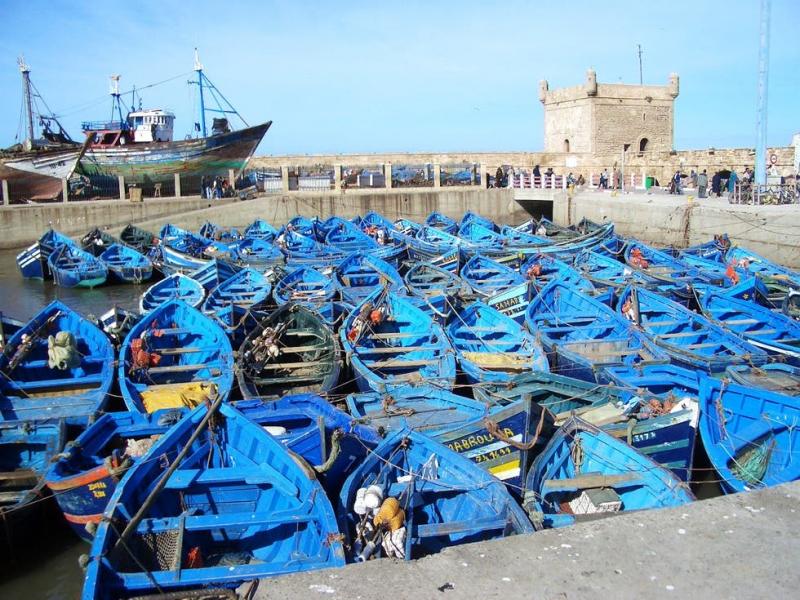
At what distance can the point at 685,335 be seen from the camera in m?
11.9

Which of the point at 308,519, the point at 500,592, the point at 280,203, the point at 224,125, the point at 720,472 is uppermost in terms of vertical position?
the point at 224,125

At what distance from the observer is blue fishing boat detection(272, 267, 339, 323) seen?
14.4 metres

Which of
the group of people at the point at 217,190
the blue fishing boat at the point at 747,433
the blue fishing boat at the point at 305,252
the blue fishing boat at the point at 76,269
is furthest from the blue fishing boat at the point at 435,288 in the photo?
the group of people at the point at 217,190

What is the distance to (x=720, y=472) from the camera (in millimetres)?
8047

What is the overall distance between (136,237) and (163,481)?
85.8 feet

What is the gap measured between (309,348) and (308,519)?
577cm

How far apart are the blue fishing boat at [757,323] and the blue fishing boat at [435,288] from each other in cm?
573

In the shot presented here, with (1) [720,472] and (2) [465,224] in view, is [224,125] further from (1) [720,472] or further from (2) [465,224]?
(1) [720,472]

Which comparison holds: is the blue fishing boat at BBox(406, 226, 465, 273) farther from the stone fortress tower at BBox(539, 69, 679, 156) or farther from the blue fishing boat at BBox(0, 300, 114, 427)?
the stone fortress tower at BBox(539, 69, 679, 156)

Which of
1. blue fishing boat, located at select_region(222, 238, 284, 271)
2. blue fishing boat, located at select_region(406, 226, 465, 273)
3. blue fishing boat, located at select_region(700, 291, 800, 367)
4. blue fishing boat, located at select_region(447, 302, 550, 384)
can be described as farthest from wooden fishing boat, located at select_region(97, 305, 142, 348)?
blue fishing boat, located at select_region(700, 291, 800, 367)

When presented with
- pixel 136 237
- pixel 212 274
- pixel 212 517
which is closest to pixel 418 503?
pixel 212 517

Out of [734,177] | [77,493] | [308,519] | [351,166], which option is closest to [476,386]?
[308,519]

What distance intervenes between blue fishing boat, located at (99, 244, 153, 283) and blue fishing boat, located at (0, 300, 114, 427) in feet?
41.5

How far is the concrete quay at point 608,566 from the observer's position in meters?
3.08
